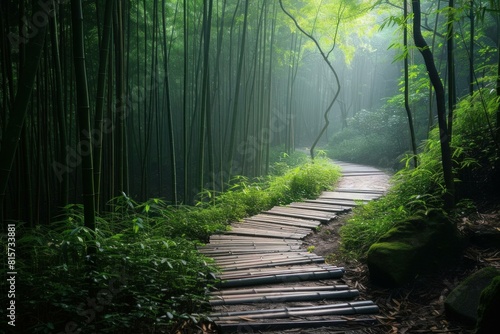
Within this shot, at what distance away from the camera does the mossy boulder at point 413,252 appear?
8.05ft

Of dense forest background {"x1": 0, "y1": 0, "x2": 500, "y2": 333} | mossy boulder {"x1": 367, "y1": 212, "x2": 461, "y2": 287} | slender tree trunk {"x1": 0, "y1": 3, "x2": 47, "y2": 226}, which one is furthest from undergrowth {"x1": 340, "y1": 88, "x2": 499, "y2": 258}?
slender tree trunk {"x1": 0, "y1": 3, "x2": 47, "y2": 226}

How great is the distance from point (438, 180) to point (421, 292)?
1.56 m

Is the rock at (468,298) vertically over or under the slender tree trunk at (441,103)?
under

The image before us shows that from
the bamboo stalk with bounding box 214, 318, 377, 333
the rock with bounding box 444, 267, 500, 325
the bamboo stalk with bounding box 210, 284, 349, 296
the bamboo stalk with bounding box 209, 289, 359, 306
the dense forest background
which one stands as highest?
the dense forest background

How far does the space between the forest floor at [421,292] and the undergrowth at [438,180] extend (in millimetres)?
184

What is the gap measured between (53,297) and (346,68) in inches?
996

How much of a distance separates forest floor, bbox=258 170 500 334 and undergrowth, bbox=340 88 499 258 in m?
0.18

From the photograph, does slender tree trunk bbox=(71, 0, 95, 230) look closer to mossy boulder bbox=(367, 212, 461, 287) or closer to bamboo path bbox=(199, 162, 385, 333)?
bamboo path bbox=(199, 162, 385, 333)

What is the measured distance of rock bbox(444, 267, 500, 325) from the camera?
77.1 inches

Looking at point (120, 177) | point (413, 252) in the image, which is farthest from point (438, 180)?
point (120, 177)

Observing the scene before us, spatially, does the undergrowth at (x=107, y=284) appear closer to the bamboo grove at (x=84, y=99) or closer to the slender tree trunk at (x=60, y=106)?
the bamboo grove at (x=84, y=99)

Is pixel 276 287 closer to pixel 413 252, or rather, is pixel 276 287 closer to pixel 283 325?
pixel 283 325

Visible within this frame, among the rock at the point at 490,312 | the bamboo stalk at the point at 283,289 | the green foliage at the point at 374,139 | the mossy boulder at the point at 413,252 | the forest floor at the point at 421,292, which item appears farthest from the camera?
the green foliage at the point at 374,139

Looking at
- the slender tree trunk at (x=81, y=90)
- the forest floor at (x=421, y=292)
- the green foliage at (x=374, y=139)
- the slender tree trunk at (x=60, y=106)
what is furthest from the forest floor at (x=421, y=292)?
the green foliage at (x=374, y=139)
